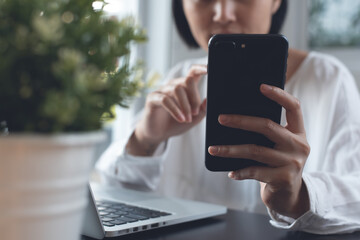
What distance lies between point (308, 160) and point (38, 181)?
0.92 m

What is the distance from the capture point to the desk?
559mm

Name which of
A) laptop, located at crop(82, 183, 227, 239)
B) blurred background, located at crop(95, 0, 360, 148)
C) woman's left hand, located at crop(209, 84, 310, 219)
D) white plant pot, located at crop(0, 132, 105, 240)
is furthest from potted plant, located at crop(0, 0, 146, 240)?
blurred background, located at crop(95, 0, 360, 148)

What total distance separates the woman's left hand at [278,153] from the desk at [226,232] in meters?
0.05

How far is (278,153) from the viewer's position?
1.91 feet

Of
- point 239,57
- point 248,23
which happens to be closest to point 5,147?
point 239,57

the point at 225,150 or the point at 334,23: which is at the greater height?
the point at 334,23

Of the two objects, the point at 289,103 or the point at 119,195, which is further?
the point at 119,195

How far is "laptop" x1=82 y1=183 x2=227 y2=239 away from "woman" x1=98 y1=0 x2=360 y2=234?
10 centimetres

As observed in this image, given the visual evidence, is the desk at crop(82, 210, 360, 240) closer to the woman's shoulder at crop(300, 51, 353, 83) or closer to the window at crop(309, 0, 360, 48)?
the woman's shoulder at crop(300, 51, 353, 83)

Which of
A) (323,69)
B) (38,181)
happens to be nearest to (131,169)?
(323,69)

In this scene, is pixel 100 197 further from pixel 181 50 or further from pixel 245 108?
pixel 181 50

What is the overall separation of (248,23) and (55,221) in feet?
2.84

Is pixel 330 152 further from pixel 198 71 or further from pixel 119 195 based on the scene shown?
pixel 119 195

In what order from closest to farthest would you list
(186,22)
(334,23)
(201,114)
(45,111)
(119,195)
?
(45,111) < (119,195) < (201,114) < (186,22) < (334,23)
